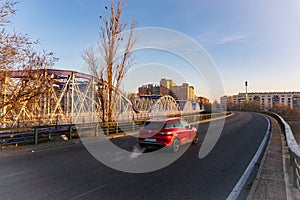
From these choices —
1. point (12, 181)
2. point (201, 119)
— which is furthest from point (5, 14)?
point (201, 119)

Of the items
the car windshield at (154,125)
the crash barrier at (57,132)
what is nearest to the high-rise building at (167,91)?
the crash barrier at (57,132)

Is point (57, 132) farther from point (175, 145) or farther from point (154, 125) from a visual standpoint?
point (175, 145)

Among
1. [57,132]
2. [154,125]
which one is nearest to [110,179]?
[154,125]

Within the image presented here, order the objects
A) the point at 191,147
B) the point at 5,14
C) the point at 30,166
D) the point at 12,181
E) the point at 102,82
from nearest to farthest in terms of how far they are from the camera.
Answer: the point at 12,181, the point at 30,166, the point at 5,14, the point at 191,147, the point at 102,82

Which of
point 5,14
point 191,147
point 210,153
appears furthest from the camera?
point 191,147

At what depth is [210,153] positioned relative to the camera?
898 centimetres

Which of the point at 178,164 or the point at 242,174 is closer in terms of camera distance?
the point at 242,174

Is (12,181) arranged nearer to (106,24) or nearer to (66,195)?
(66,195)

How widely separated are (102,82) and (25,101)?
7.46 meters

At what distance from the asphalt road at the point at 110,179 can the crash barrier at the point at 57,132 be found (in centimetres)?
215

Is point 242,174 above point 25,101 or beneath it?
beneath

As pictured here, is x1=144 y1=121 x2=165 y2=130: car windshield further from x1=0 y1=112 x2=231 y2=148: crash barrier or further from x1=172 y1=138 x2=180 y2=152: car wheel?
x1=0 y1=112 x2=231 y2=148: crash barrier

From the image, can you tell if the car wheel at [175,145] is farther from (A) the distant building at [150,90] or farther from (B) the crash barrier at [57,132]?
(A) the distant building at [150,90]

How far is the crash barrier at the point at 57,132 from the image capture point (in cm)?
1030
